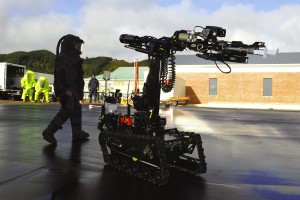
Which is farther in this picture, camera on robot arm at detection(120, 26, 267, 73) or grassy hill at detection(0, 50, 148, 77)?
grassy hill at detection(0, 50, 148, 77)

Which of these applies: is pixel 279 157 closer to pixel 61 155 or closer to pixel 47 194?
pixel 61 155

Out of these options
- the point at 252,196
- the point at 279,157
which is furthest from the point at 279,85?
the point at 252,196

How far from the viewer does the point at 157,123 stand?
179 inches

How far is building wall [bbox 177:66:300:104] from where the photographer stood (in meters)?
39.8

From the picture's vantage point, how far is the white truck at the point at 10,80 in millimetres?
29578

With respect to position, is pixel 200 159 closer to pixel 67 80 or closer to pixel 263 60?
pixel 67 80

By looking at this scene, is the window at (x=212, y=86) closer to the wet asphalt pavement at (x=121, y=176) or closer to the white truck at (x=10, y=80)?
the white truck at (x=10, y=80)

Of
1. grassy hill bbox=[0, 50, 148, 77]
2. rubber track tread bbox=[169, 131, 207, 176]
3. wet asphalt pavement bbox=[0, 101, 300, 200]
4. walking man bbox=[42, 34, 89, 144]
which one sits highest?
grassy hill bbox=[0, 50, 148, 77]

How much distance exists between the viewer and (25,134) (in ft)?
25.0

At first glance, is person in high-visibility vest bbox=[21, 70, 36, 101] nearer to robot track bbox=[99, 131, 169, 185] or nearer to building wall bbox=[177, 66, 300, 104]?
building wall bbox=[177, 66, 300, 104]

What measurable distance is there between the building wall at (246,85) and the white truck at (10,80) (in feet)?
64.9

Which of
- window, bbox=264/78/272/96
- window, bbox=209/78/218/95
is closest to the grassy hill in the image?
window, bbox=209/78/218/95

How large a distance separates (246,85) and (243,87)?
42 centimetres

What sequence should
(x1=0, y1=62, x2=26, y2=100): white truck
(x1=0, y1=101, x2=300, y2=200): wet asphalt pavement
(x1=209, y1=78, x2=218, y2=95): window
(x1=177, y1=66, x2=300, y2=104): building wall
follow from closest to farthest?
(x1=0, y1=101, x2=300, y2=200): wet asphalt pavement, (x1=0, y1=62, x2=26, y2=100): white truck, (x1=177, y1=66, x2=300, y2=104): building wall, (x1=209, y1=78, x2=218, y2=95): window
